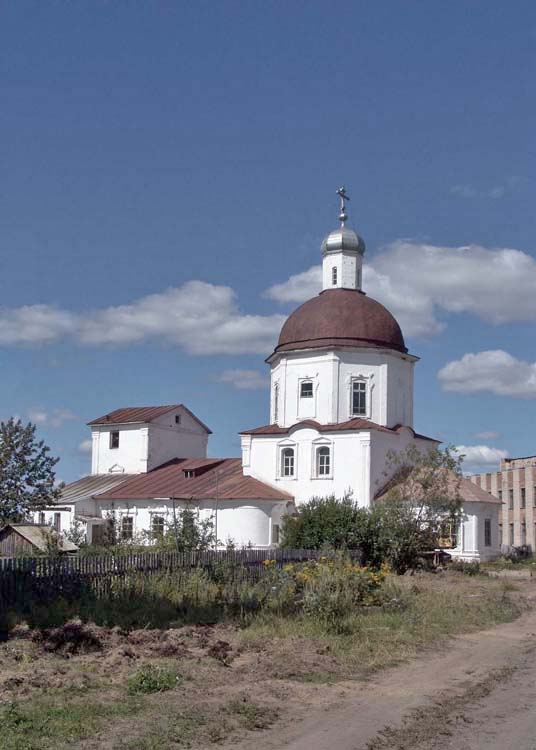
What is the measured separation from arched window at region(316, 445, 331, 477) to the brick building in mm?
28866

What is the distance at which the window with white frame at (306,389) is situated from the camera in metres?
42.7

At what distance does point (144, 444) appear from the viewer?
163 feet

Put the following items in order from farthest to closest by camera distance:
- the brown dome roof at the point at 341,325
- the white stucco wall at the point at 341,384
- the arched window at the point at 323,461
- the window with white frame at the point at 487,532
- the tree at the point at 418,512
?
the brown dome roof at the point at 341,325 < the white stucco wall at the point at 341,384 < the arched window at the point at 323,461 < the window with white frame at the point at 487,532 < the tree at the point at 418,512

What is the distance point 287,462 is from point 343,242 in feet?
39.4

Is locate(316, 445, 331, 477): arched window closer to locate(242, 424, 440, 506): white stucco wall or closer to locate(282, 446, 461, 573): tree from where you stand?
locate(242, 424, 440, 506): white stucco wall

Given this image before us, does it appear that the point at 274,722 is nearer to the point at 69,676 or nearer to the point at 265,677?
the point at 265,677

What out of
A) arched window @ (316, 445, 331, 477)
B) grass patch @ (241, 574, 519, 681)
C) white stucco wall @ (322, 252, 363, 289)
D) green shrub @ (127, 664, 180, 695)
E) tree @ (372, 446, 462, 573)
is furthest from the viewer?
white stucco wall @ (322, 252, 363, 289)

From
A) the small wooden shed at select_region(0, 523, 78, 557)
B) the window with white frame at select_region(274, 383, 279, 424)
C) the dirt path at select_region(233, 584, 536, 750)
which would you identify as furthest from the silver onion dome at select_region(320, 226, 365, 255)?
the dirt path at select_region(233, 584, 536, 750)

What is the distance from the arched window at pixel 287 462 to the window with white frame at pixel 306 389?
9.05 ft

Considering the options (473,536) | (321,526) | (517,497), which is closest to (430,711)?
(321,526)

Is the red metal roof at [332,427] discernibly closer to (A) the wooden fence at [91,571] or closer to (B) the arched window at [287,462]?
(B) the arched window at [287,462]

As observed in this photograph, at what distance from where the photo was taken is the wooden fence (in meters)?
15.3

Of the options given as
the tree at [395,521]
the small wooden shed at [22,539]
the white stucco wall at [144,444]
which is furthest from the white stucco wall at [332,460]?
the small wooden shed at [22,539]

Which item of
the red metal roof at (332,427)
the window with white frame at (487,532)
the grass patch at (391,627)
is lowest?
the grass patch at (391,627)
